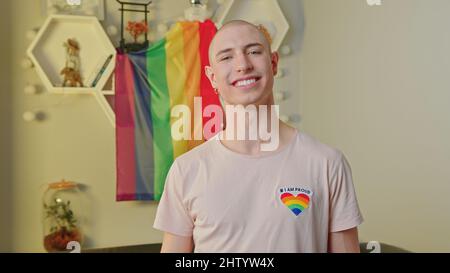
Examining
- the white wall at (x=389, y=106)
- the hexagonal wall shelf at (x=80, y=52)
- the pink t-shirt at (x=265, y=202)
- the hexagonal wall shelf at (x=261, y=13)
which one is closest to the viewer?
the pink t-shirt at (x=265, y=202)

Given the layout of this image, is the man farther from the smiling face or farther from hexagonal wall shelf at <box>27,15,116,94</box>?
hexagonal wall shelf at <box>27,15,116,94</box>

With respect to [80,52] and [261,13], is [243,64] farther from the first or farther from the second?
[80,52]

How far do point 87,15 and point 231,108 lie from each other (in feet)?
2.37

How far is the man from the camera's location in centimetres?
64

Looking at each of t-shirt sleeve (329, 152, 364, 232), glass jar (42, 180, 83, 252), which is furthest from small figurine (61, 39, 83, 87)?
t-shirt sleeve (329, 152, 364, 232)

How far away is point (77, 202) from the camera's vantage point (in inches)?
47.8

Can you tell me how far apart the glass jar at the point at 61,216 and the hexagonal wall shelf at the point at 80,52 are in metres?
0.27

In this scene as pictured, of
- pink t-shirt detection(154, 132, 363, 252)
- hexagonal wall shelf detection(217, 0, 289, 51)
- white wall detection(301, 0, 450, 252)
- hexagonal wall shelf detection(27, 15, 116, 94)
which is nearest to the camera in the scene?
pink t-shirt detection(154, 132, 363, 252)

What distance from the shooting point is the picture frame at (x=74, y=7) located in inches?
47.5

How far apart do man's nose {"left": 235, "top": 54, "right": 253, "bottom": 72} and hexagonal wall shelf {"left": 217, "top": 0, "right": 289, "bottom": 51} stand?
0.45 metres


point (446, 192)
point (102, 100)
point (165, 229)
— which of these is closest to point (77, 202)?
point (102, 100)

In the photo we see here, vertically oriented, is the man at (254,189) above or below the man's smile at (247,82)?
below

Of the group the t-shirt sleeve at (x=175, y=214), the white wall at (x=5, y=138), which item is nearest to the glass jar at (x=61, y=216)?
the white wall at (x=5, y=138)

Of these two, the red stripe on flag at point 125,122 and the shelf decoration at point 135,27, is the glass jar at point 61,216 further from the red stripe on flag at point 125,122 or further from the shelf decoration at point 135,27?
the shelf decoration at point 135,27
